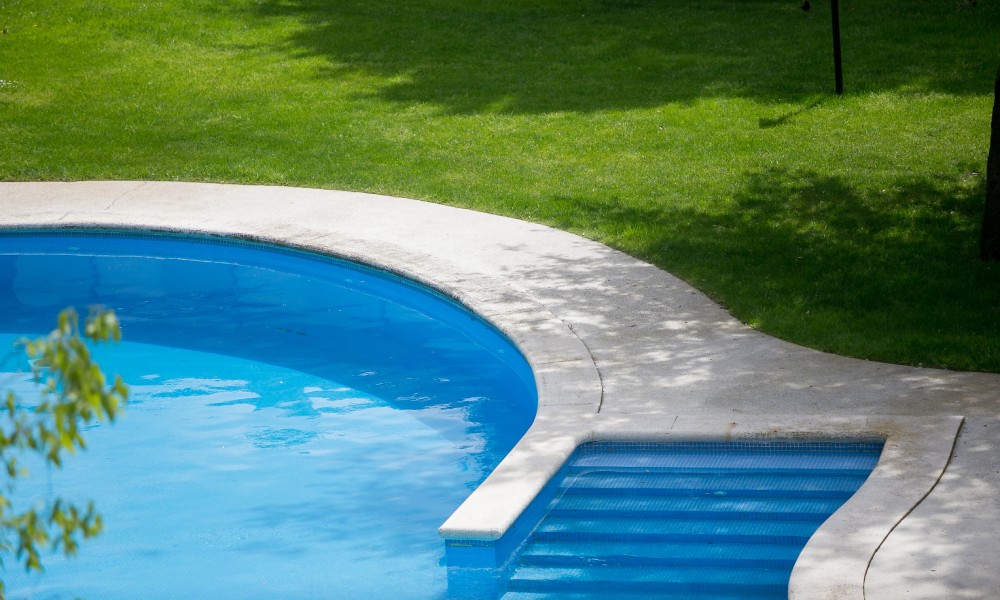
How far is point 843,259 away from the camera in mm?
10664

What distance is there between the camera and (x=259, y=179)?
14086 mm

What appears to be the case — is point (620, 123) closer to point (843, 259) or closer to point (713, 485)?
point (843, 259)

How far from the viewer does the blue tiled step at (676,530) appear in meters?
6.76

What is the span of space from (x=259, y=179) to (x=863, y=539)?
31.5ft

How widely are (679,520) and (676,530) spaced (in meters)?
0.09

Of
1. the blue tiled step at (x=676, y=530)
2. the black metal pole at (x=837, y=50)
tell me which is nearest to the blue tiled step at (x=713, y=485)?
the blue tiled step at (x=676, y=530)

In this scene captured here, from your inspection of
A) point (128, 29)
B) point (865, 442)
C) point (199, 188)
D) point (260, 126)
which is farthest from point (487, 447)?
point (128, 29)

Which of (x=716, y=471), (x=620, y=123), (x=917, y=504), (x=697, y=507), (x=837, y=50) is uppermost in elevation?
(x=837, y=50)

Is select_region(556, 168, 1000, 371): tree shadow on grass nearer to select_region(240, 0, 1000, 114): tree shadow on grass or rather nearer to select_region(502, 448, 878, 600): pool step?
select_region(502, 448, 878, 600): pool step

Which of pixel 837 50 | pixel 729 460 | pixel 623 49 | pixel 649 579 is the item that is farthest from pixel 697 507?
pixel 623 49

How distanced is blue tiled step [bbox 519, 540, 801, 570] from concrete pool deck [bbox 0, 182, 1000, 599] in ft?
1.10

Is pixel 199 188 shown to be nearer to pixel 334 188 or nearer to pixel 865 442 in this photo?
pixel 334 188

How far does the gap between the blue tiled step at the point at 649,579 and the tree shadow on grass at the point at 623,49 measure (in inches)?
416

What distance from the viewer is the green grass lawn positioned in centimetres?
1047
